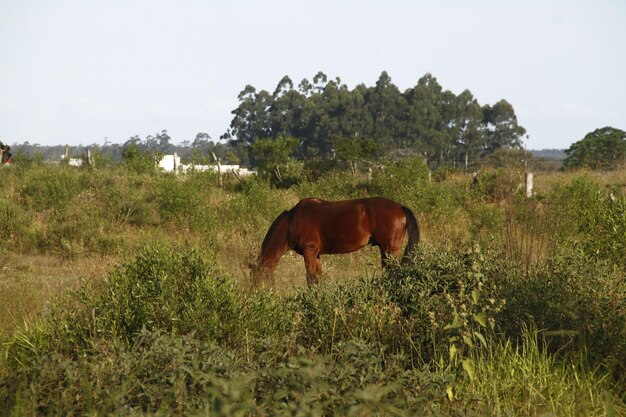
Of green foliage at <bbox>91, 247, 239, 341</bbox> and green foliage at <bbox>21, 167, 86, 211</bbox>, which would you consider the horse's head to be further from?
green foliage at <bbox>21, 167, 86, 211</bbox>

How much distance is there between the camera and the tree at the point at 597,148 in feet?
148

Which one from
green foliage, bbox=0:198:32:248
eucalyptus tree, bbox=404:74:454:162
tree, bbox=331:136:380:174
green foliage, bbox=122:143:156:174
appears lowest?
green foliage, bbox=0:198:32:248

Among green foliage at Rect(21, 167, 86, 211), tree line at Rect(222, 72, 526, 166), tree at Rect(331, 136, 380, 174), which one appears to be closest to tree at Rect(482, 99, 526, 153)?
tree line at Rect(222, 72, 526, 166)

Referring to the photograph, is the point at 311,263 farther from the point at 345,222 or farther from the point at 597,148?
the point at 597,148

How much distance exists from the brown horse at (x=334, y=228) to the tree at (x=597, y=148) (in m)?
34.7

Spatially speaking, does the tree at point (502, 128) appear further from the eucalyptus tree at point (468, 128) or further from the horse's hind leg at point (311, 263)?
the horse's hind leg at point (311, 263)

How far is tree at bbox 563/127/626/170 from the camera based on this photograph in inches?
1773

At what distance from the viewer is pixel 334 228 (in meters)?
10.4

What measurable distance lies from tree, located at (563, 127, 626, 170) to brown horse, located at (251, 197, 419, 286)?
114ft

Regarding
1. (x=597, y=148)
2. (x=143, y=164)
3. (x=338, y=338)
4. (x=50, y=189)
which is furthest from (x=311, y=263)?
(x=597, y=148)

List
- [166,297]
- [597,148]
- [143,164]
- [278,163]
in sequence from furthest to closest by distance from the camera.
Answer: [597,148] → [278,163] → [143,164] → [166,297]

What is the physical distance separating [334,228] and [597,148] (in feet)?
143

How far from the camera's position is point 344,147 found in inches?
1131

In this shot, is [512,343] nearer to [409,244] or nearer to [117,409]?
[117,409]
